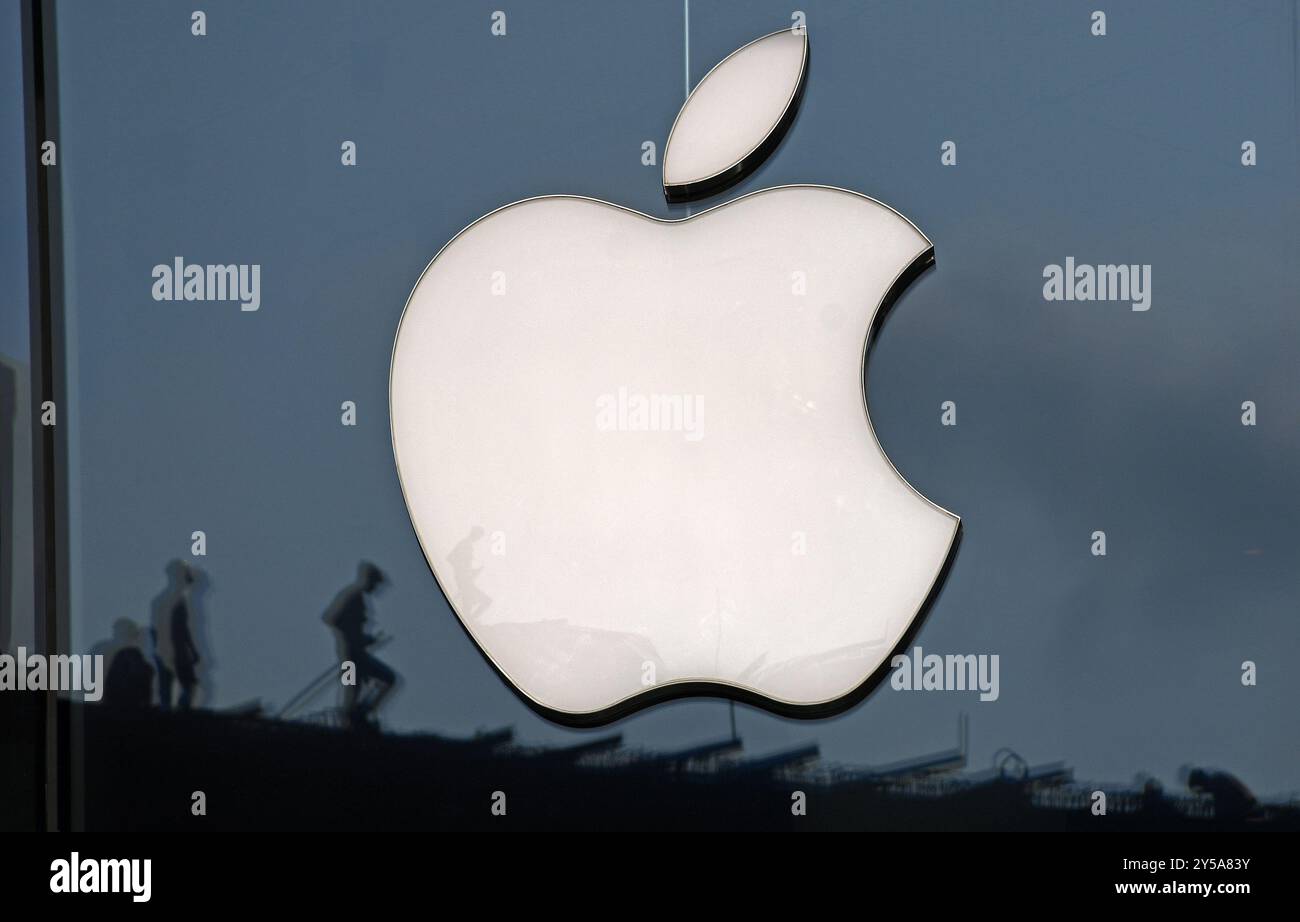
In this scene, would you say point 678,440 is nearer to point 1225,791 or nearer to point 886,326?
→ point 886,326

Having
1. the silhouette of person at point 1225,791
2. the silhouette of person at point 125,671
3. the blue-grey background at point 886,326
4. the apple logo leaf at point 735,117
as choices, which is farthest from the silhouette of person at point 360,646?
the silhouette of person at point 1225,791

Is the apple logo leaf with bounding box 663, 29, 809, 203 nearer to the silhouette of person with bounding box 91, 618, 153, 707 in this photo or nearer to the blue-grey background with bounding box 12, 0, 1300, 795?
the blue-grey background with bounding box 12, 0, 1300, 795

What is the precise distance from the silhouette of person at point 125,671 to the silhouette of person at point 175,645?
0.04 meters

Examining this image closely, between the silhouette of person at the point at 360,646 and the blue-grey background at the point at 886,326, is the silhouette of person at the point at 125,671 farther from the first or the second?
the silhouette of person at the point at 360,646

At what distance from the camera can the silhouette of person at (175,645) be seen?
3.19m

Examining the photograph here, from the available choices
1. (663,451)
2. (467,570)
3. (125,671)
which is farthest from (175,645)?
(663,451)

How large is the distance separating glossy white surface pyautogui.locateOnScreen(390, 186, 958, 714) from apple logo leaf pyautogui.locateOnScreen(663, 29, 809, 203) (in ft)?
0.36

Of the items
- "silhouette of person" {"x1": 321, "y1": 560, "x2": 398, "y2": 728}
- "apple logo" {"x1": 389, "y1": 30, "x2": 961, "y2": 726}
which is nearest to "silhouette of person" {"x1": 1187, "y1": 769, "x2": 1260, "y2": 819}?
"apple logo" {"x1": 389, "y1": 30, "x2": 961, "y2": 726}

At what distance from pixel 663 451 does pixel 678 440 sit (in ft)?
0.18

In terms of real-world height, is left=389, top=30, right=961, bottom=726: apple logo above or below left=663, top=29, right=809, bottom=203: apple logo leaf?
below

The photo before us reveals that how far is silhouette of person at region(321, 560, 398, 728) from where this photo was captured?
317cm
